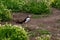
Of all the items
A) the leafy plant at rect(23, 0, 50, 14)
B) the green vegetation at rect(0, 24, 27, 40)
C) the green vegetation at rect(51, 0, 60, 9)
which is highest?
the green vegetation at rect(0, 24, 27, 40)

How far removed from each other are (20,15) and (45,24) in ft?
6.54

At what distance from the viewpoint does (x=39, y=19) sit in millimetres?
11234

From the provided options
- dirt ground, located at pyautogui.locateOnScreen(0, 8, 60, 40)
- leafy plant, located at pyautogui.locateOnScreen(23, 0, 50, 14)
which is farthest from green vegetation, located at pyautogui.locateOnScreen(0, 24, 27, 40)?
leafy plant, located at pyautogui.locateOnScreen(23, 0, 50, 14)

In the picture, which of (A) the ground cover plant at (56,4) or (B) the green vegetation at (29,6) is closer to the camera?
(B) the green vegetation at (29,6)

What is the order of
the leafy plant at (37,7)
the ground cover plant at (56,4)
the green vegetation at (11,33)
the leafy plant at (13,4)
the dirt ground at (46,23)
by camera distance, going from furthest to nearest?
the ground cover plant at (56,4), the leafy plant at (37,7), the leafy plant at (13,4), the dirt ground at (46,23), the green vegetation at (11,33)

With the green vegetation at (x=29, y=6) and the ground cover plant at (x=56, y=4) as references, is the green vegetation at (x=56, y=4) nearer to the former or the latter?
the ground cover plant at (x=56, y=4)

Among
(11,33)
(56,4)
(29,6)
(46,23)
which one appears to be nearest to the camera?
(11,33)

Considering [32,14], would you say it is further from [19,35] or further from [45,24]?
[19,35]

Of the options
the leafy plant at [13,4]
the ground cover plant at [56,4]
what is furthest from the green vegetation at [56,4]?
the leafy plant at [13,4]

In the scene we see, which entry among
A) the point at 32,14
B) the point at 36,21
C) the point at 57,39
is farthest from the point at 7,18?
the point at 57,39

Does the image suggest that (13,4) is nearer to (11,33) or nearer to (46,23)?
(46,23)

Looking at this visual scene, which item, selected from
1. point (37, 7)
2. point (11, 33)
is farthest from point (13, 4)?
point (11, 33)

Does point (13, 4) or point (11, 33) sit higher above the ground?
point (11, 33)

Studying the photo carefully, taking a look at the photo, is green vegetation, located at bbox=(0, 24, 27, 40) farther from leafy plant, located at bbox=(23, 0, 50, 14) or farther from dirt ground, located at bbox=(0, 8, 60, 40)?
leafy plant, located at bbox=(23, 0, 50, 14)
